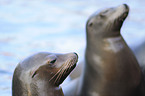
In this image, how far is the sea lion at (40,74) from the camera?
145 inches

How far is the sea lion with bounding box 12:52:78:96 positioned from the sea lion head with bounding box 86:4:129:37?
4.22 feet

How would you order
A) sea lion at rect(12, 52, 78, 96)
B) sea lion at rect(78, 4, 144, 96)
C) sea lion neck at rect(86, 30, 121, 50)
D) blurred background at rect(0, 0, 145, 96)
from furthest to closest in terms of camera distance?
1. blurred background at rect(0, 0, 145, 96)
2. sea lion neck at rect(86, 30, 121, 50)
3. sea lion at rect(78, 4, 144, 96)
4. sea lion at rect(12, 52, 78, 96)

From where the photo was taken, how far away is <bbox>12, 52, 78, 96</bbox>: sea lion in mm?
3691

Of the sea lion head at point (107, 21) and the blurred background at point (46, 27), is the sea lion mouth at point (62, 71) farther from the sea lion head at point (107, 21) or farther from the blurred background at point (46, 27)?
the blurred background at point (46, 27)

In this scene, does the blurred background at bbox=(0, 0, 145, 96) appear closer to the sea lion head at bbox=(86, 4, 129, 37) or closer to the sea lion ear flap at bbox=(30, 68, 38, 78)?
the sea lion head at bbox=(86, 4, 129, 37)

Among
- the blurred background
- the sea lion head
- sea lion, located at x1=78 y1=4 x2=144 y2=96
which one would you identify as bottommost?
the blurred background

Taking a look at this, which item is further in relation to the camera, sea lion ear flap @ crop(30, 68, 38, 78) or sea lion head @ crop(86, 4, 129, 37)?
sea lion head @ crop(86, 4, 129, 37)

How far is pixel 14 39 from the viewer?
370 inches

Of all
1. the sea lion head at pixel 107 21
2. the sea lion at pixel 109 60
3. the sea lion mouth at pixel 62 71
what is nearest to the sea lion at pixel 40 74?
the sea lion mouth at pixel 62 71

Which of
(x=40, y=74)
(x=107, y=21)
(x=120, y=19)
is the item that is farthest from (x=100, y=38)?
(x=40, y=74)

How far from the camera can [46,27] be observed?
10.9 meters

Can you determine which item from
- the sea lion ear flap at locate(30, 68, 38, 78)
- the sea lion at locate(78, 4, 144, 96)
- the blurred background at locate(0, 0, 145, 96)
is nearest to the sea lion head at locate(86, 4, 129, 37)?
the sea lion at locate(78, 4, 144, 96)

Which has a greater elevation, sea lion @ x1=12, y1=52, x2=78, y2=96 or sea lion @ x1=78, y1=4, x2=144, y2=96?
sea lion @ x1=12, y1=52, x2=78, y2=96

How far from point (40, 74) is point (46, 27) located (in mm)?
7213
